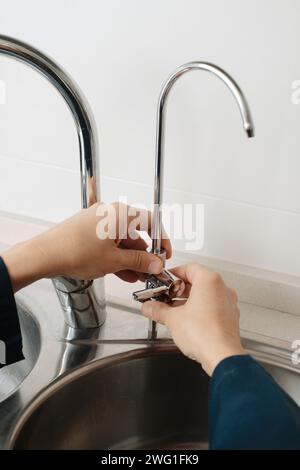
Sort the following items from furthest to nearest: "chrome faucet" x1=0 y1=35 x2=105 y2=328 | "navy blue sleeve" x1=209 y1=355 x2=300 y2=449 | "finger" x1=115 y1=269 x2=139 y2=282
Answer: "finger" x1=115 y1=269 x2=139 y2=282, "chrome faucet" x1=0 y1=35 x2=105 y2=328, "navy blue sleeve" x1=209 y1=355 x2=300 y2=449

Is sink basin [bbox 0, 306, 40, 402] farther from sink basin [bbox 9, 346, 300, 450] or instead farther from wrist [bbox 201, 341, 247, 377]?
wrist [bbox 201, 341, 247, 377]

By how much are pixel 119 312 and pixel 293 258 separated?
243mm

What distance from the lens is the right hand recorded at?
0.62 m

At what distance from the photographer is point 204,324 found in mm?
639

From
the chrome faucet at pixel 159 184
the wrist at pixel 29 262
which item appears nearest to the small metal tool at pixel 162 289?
the chrome faucet at pixel 159 184

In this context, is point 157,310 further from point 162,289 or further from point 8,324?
point 8,324

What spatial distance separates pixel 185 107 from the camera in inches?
30.3

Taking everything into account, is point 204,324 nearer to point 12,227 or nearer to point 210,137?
point 210,137

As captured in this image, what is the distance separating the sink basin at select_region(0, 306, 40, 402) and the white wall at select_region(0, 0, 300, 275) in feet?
0.63

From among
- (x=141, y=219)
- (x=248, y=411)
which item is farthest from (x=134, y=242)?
(x=248, y=411)

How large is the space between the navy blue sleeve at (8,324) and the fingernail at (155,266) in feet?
0.52

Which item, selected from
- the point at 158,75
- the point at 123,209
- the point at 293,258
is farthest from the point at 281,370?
the point at 158,75

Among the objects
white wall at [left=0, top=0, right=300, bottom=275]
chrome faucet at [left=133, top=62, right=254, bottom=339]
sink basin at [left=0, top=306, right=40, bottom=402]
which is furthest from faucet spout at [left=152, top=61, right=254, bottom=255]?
sink basin at [left=0, top=306, right=40, bottom=402]

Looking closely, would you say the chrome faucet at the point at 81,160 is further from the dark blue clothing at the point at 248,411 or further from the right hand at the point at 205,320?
the dark blue clothing at the point at 248,411
